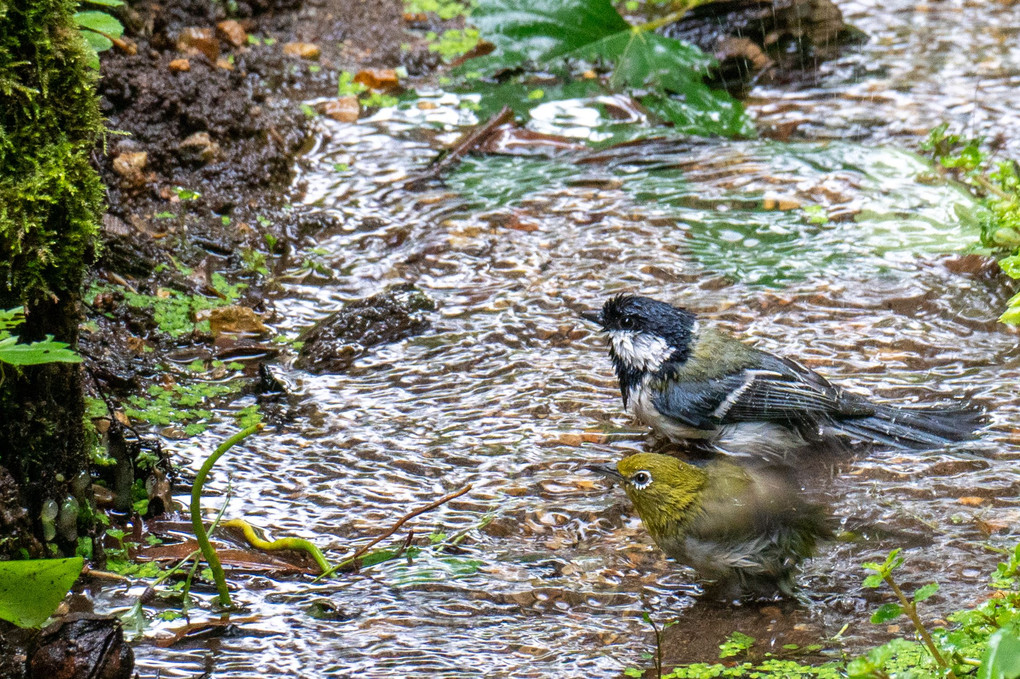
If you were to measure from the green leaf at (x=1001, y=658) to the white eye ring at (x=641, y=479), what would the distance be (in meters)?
1.63

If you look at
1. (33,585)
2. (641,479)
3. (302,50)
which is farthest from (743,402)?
(302,50)

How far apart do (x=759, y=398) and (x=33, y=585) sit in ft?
10.0

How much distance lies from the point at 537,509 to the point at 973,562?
1594 mm

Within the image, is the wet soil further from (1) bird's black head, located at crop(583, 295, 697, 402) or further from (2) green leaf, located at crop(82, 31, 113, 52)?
(1) bird's black head, located at crop(583, 295, 697, 402)

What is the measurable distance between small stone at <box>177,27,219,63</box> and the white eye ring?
5085 mm

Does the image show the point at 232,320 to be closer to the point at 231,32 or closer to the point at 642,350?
the point at 642,350

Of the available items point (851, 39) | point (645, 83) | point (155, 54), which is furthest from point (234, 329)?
point (851, 39)

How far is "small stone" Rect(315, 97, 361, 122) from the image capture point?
7.58 meters

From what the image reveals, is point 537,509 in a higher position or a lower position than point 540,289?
lower

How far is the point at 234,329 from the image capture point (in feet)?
16.8

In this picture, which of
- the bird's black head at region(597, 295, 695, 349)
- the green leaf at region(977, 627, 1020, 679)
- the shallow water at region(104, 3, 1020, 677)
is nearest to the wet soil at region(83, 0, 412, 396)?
the shallow water at region(104, 3, 1020, 677)

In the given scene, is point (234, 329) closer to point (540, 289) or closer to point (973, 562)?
point (540, 289)

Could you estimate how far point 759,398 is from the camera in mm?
4445

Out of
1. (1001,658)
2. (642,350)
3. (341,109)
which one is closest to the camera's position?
(1001,658)
